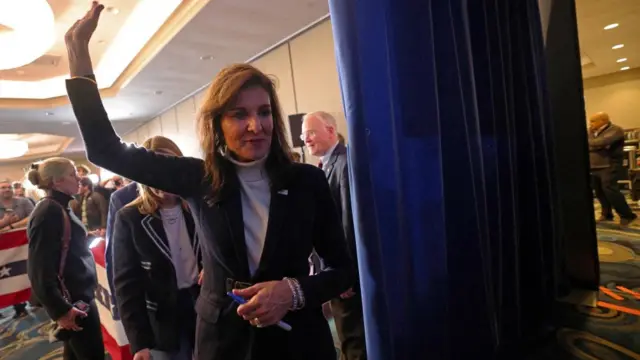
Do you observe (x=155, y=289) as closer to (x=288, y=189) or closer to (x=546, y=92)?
(x=288, y=189)

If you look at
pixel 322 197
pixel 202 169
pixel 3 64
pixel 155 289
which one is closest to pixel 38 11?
pixel 3 64

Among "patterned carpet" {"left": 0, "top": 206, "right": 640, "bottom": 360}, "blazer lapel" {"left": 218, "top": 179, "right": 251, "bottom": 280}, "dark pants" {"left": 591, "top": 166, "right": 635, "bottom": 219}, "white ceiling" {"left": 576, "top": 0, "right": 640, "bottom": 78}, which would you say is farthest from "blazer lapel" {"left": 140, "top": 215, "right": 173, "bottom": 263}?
"white ceiling" {"left": 576, "top": 0, "right": 640, "bottom": 78}

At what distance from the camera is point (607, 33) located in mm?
5902

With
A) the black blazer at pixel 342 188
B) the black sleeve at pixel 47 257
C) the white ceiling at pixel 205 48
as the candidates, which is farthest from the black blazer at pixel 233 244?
the white ceiling at pixel 205 48

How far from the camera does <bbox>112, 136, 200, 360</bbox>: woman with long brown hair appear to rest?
1129 mm

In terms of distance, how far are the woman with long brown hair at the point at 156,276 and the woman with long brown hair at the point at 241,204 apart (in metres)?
0.43

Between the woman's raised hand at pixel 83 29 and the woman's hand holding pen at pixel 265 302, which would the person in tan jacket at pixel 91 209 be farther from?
the woman's hand holding pen at pixel 265 302

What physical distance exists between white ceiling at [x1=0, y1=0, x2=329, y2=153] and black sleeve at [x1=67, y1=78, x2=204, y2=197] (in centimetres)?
351

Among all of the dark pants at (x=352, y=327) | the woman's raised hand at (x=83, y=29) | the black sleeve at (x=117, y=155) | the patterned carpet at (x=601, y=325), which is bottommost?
the patterned carpet at (x=601, y=325)

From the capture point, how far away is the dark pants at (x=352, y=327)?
190 cm

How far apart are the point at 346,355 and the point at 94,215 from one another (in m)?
3.52

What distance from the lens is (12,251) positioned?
292 centimetres

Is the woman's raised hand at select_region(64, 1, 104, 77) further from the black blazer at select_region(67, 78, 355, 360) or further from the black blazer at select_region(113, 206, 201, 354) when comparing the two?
the black blazer at select_region(113, 206, 201, 354)

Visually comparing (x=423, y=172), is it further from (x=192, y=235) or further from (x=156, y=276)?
(x=156, y=276)
